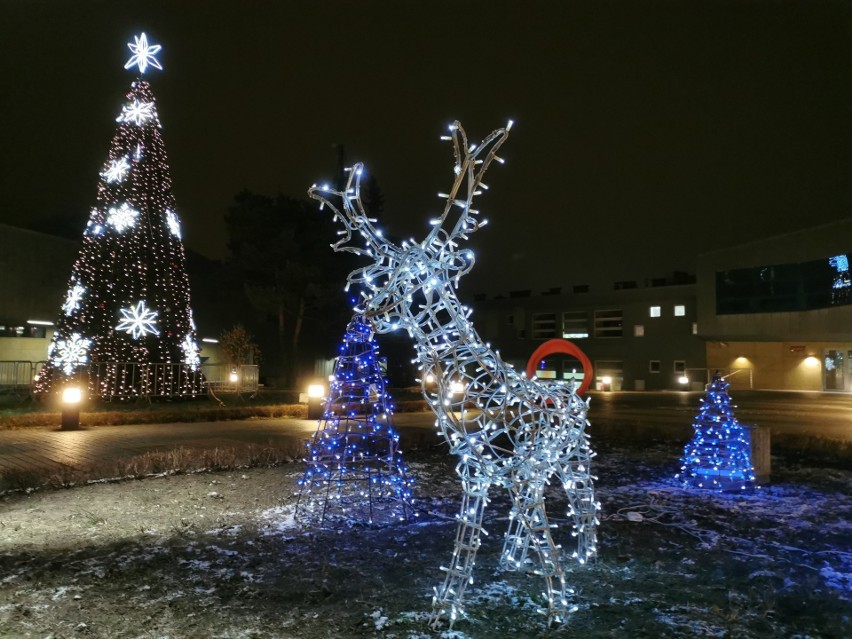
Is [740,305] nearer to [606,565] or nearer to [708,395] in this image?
[708,395]

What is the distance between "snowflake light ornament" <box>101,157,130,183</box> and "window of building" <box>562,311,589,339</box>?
3192 cm

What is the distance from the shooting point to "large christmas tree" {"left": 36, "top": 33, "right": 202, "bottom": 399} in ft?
49.9

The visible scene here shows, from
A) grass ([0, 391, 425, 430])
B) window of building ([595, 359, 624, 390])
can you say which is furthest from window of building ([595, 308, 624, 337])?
grass ([0, 391, 425, 430])

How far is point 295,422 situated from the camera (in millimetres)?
15875

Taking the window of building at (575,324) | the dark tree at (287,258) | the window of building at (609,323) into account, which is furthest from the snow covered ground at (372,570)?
the window of building at (575,324)

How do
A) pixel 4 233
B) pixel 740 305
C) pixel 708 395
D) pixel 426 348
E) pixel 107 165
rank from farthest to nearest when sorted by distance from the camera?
pixel 740 305
pixel 4 233
pixel 107 165
pixel 708 395
pixel 426 348

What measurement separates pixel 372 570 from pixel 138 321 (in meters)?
12.4

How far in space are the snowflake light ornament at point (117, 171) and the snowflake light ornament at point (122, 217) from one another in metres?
0.63

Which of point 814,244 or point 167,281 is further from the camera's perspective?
point 814,244

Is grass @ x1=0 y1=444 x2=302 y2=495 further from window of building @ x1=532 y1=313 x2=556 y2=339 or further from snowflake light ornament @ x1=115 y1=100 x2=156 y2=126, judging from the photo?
window of building @ x1=532 y1=313 x2=556 y2=339

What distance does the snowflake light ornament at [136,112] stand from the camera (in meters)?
15.5

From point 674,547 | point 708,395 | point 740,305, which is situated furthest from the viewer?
point 740,305

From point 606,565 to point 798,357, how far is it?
113 ft

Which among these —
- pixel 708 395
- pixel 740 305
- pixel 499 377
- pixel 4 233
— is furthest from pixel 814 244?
pixel 4 233
